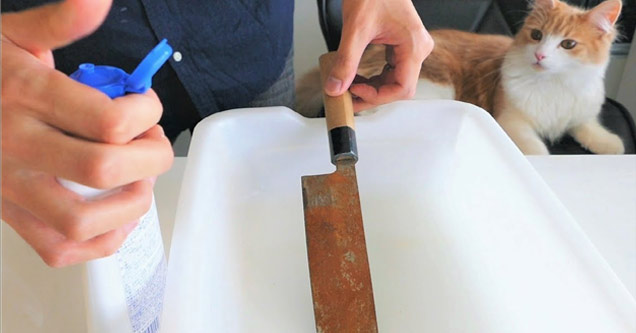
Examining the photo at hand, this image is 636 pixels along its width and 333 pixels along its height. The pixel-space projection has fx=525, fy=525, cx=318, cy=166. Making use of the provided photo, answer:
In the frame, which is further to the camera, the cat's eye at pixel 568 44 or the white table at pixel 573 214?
the cat's eye at pixel 568 44

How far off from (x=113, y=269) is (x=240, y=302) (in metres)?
0.20

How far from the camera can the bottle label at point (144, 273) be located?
407 millimetres

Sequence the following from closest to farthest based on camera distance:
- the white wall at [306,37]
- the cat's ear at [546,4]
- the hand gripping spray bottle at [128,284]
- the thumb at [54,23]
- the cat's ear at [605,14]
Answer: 1. the thumb at [54,23]
2. the hand gripping spray bottle at [128,284]
3. the cat's ear at [605,14]
4. the cat's ear at [546,4]
5. the white wall at [306,37]

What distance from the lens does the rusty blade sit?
51cm

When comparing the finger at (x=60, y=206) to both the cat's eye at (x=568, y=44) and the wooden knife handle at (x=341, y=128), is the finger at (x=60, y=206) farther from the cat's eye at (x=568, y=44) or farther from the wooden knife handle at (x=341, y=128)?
the cat's eye at (x=568, y=44)

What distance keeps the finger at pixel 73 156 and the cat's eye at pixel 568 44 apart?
0.99m

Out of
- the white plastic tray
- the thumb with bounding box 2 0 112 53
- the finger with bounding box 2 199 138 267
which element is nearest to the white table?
the white plastic tray

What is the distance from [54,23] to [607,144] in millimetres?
1125

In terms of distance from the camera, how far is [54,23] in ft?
0.90

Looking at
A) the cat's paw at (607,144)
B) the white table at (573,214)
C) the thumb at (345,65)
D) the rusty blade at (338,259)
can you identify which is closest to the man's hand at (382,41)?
the thumb at (345,65)

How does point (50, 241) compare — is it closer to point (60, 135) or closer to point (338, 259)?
point (60, 135)

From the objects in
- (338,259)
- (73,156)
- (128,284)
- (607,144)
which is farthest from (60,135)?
(607,144)

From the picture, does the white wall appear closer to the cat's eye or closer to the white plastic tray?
the cat's eye

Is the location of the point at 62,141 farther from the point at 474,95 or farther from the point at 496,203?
the point at 474,95
